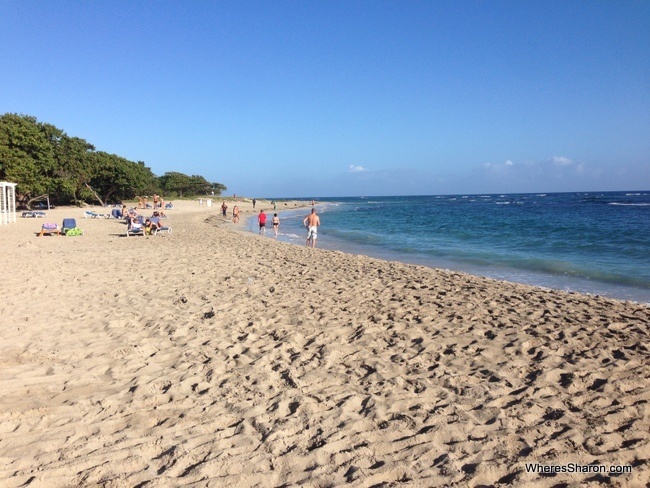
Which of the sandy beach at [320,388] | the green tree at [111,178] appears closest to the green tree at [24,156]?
the green tree at [111,178]

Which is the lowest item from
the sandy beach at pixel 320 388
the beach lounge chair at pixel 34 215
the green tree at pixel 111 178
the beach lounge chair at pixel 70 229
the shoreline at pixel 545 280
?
the shoreline at pixel 545 280

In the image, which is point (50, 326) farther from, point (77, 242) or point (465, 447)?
point (77, 242)

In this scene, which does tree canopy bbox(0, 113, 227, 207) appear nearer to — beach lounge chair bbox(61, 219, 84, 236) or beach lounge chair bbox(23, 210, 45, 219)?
beach lounge chair bbox(23, 210, 45, 219)

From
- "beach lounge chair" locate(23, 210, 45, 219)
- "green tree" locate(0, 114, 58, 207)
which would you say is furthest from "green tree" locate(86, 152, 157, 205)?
"beach lounge chair" locate(23, 210, 45, 219)

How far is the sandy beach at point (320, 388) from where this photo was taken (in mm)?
2799

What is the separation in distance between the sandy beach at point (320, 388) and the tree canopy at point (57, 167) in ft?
96.6

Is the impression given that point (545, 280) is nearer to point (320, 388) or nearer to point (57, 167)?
point (320, 388)

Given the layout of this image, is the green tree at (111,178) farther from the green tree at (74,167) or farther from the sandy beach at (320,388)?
the sandy beach at (320,388)

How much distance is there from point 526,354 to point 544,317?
68.6 inches

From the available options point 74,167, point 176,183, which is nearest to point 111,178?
point 74,167

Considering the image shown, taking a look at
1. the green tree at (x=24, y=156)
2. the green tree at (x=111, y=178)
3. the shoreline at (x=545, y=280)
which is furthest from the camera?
the green tree at (x=111, y=178)

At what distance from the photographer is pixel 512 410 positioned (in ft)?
11.5

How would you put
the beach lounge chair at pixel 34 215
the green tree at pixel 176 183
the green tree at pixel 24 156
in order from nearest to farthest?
the beach lounge chair at pixel 34 215 < the green tree at pixel 24 156 < the green tree at pixel 176 183

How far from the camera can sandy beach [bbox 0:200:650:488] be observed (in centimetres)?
280
